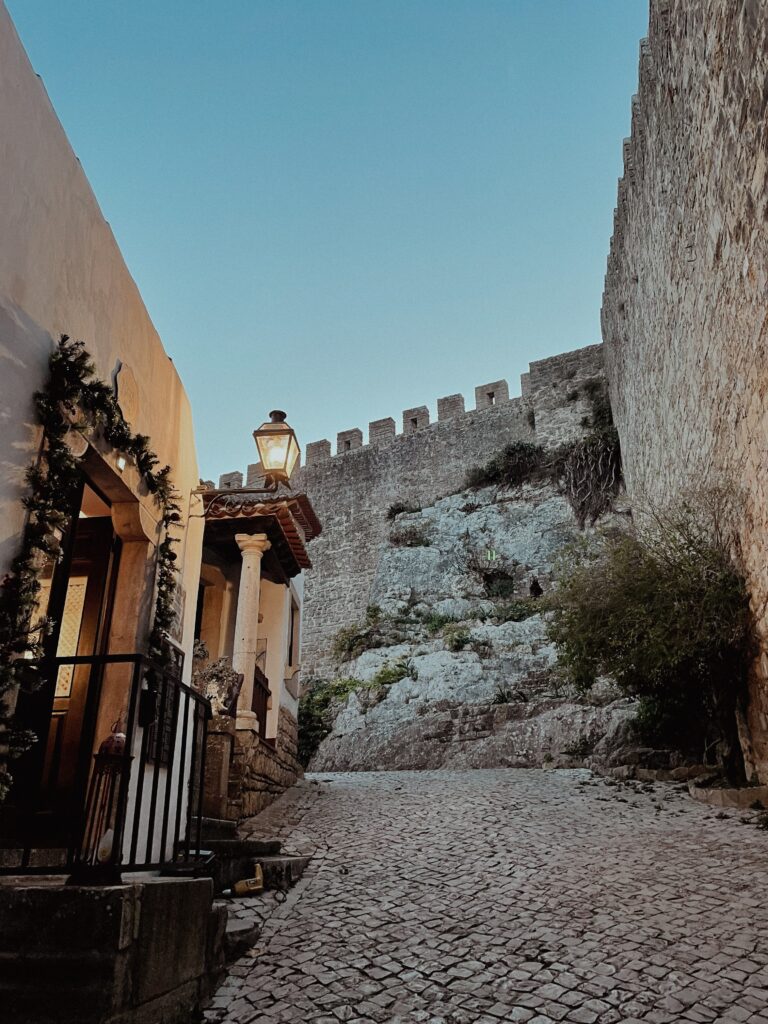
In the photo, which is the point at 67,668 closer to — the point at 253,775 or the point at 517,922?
the point at 253,775

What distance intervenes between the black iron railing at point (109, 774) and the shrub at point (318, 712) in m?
9.36

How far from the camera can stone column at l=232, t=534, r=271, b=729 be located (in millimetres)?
8109

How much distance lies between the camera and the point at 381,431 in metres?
27.0

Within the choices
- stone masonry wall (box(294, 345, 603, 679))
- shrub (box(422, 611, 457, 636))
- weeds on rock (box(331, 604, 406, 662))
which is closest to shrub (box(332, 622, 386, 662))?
weeds on rock (box(331, 604, 406, 662))

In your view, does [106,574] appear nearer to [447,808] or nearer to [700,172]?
[447,808]

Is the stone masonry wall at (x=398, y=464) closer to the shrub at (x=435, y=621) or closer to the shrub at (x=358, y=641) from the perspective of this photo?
the shrub at (x=358, y=641)

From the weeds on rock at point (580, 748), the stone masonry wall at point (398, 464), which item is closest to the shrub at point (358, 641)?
the stone masonry wall at point (398, 464)

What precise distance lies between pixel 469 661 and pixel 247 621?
743 cm

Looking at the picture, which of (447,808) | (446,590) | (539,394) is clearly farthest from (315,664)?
(447,808)

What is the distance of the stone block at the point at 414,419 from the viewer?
1035 inches

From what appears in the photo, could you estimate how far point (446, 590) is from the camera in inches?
794

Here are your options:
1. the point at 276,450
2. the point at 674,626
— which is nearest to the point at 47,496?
the point at 276,450

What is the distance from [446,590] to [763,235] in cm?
1527

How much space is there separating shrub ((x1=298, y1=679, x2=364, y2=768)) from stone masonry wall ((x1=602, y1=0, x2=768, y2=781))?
7.90 meters
